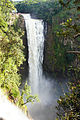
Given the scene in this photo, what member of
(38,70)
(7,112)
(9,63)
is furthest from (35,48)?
(7,112)

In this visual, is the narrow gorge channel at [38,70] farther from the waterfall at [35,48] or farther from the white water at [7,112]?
the white water at [7,112]

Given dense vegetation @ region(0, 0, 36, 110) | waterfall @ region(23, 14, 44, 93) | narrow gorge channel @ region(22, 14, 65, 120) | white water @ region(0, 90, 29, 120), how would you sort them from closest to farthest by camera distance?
1. white water @ region(0, 90, 29, 120)
2. dense vegetation @ region(0, 0, 36, 110)
3. narrow gorge channel @ region(22, 14, 65, 120)
4. waterfall @ region(23, 14, 44, 93)

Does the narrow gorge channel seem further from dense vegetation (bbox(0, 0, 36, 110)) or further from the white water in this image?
the white water

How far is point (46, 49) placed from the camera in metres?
14.0

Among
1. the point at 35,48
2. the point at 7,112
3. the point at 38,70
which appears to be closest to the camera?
the point at 7,112

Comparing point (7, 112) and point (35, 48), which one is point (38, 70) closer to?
point (35, 48)

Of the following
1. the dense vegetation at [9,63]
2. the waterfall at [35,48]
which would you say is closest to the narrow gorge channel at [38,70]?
the waterfall at [35,48]

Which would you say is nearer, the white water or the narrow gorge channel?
the white water

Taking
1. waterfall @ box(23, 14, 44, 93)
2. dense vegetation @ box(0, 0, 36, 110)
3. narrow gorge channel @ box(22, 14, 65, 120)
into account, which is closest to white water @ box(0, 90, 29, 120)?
dense vegetation @ box(0, 0, 36, 110)

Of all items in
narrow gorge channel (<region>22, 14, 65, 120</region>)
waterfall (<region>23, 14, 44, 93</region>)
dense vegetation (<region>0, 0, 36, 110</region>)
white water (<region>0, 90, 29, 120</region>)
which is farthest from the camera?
waterfall (<region>23, 14, 44, 93</region>)

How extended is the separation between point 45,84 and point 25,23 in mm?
8176

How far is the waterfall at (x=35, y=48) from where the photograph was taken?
12.3m

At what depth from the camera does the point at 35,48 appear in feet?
42.2

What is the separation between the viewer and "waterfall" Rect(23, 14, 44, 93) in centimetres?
1226
